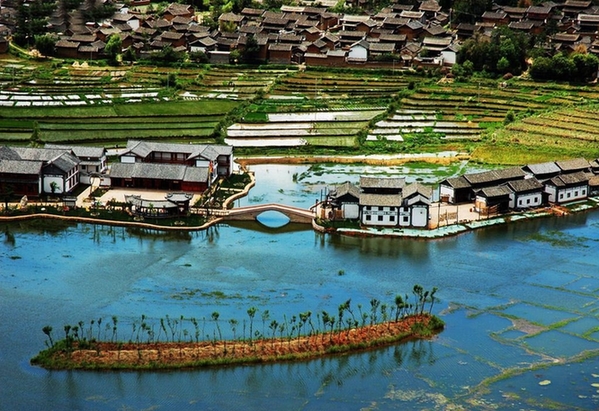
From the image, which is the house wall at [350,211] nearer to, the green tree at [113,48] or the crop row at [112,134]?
the crop row at [112,134]

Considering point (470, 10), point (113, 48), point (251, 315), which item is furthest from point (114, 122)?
point (470, 10)

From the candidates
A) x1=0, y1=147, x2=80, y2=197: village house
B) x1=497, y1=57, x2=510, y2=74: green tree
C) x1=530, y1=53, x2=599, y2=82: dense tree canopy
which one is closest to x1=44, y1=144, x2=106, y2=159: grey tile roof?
x1=0, y1=147, x2=80, y2=197: village house

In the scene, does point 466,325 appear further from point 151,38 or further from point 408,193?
point 151,38

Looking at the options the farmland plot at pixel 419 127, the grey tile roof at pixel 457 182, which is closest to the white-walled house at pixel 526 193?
the grey tile roof at pixel 457 182

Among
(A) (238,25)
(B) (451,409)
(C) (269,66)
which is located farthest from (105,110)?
(B) (451,409)

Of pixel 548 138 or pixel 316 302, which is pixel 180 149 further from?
pixel 548 138

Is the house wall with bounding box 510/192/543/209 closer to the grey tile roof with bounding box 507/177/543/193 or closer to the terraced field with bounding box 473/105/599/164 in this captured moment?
the grey tile roof with bounding box 507/177/543/193
